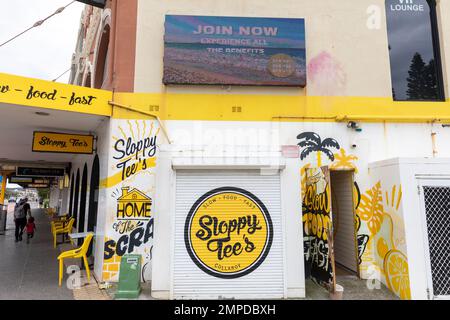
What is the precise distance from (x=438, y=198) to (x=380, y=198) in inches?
43.3

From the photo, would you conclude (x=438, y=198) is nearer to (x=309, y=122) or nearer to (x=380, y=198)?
(x=380, y=198)

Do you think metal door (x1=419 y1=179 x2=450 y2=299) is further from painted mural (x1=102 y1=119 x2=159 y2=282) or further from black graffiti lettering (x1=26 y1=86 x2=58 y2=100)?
black graffiti lettering (x1=26 y1=86 x2=58 y2=100)

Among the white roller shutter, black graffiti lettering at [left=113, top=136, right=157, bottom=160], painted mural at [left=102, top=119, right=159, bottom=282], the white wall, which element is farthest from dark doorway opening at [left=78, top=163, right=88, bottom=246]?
the white wall

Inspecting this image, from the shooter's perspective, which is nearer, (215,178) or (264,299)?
(264,299)

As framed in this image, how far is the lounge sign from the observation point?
7879mm

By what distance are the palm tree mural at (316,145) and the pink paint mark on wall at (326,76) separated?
1.16 metres

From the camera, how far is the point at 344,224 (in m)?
7.72

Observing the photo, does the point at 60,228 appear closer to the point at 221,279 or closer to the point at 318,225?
the point at 221,279

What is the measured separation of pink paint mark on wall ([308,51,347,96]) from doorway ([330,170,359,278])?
6.95 ft

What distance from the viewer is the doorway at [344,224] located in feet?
24.0

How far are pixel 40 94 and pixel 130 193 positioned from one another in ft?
9.39

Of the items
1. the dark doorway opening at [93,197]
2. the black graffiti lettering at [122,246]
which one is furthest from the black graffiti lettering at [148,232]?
the dark doorway opening at [93,197]

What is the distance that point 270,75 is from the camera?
24.6 feet
